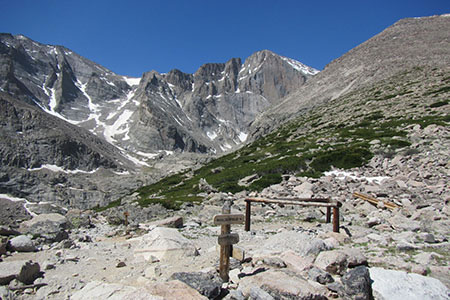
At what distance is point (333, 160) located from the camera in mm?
23672

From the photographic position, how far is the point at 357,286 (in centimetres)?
545

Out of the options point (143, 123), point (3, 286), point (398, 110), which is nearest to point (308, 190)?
point (3, 286)

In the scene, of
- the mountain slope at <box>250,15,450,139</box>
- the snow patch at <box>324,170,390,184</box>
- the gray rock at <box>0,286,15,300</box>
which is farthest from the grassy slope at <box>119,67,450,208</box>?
the gray rock at <box>0,286,15,300</box>

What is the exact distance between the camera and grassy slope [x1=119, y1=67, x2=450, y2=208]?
77.2 ft

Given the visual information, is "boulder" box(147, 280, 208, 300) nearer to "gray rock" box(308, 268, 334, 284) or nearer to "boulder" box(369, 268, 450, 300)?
"gray rock" box(308, 268, 334, 284)

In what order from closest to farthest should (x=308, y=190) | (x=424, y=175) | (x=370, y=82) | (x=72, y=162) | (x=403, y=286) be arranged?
(x=403, y=286), (x=424, y=175), (x=308, y=190), (x=370, y=82), (x=72, y=162)

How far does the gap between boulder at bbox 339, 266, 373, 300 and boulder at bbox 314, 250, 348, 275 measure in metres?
0.70

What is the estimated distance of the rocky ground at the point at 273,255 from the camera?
5617mm

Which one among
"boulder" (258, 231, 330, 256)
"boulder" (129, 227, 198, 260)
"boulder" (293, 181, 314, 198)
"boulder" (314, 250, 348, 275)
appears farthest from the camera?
"boulder" (293, 181, 314, 198)

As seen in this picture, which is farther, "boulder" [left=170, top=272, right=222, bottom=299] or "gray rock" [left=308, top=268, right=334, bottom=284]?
"gray rock" [left=308, top=268, right=334, bottom=284]

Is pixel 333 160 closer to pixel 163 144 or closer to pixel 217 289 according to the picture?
pixel 217 289

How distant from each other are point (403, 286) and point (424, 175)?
13054 millimetres

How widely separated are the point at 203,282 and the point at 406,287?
4.05m

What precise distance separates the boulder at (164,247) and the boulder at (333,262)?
4.19m
